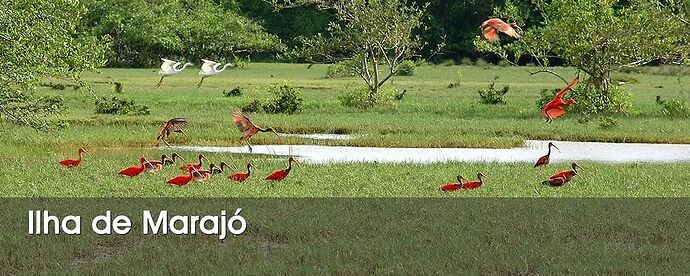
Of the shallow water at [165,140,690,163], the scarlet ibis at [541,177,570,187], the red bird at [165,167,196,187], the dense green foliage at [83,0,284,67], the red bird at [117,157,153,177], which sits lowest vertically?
the dense green foliage at [83,0,284,67]

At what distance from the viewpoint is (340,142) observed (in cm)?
2186

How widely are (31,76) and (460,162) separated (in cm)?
655

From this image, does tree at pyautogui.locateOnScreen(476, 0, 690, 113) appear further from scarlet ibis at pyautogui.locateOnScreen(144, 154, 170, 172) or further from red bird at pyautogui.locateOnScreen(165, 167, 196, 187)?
red bird at pyautogui.locateOnScreen(165, 167, 196, 187)

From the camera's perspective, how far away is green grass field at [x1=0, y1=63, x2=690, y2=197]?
1391 centimetres

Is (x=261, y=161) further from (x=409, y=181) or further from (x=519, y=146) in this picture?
(x=519, y=146)

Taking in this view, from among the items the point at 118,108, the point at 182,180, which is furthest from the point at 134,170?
the point at 118,108

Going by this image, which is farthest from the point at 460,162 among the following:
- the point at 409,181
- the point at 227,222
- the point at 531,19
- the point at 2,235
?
the point at 531,19

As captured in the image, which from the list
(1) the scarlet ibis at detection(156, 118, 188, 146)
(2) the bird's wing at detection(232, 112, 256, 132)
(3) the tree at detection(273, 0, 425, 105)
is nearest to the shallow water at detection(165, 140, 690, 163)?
(1) the scarlet ibis at detection(156, 118, 188, 146)

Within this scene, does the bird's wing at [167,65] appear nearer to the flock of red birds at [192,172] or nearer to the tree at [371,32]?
the tree at [371,32]

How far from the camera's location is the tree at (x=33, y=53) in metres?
16.0

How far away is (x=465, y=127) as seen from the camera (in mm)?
24094

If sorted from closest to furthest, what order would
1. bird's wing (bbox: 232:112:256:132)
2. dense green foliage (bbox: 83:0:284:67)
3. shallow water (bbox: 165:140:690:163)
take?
bird's wing (bbox: 232:112:256:132) < shallow water (bbox: 165:140:690:163) < dense green foliage (bbox: 83:0:284:67)

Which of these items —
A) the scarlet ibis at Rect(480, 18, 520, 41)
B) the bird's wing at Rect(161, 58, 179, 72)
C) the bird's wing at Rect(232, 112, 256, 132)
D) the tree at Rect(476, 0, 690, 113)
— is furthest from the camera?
the tree at Rect(476, 0, 690, 113)

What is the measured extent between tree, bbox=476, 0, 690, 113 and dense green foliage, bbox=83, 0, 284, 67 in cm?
3060
